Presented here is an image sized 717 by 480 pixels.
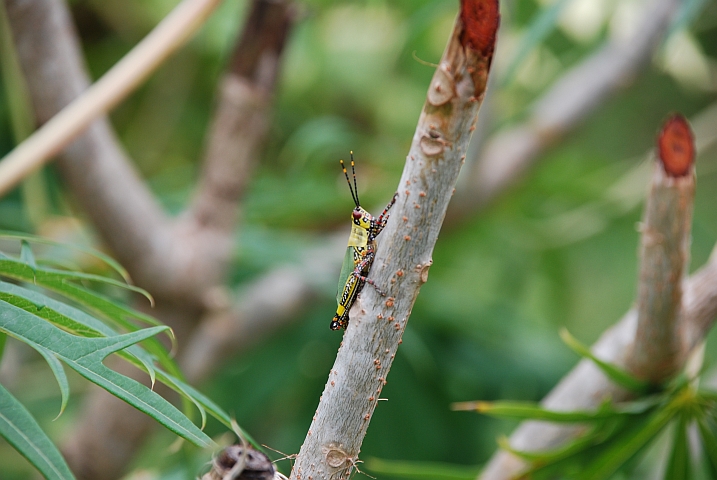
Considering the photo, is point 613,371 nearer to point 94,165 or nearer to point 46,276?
point 46,276

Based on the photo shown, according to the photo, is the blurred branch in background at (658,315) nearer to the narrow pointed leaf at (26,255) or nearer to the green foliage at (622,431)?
the green foliage at (622,431)

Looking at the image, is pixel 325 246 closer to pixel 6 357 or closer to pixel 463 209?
pixel 463 209

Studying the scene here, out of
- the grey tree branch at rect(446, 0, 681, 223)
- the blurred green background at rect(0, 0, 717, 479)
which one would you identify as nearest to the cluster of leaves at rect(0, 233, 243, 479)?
the blurred green background at rect(0, 0, 717, 479)

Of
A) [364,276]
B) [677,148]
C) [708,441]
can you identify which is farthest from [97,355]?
[708,441]

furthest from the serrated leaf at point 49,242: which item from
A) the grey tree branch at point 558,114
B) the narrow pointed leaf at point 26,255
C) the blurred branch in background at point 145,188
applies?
the grey tree branch at point 558,114

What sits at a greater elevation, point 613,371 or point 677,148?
point 677,148

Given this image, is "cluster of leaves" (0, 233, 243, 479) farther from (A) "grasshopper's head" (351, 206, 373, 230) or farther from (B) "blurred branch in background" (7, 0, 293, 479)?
(B) "blurred branch in background" (7, 0, 293, 479)
